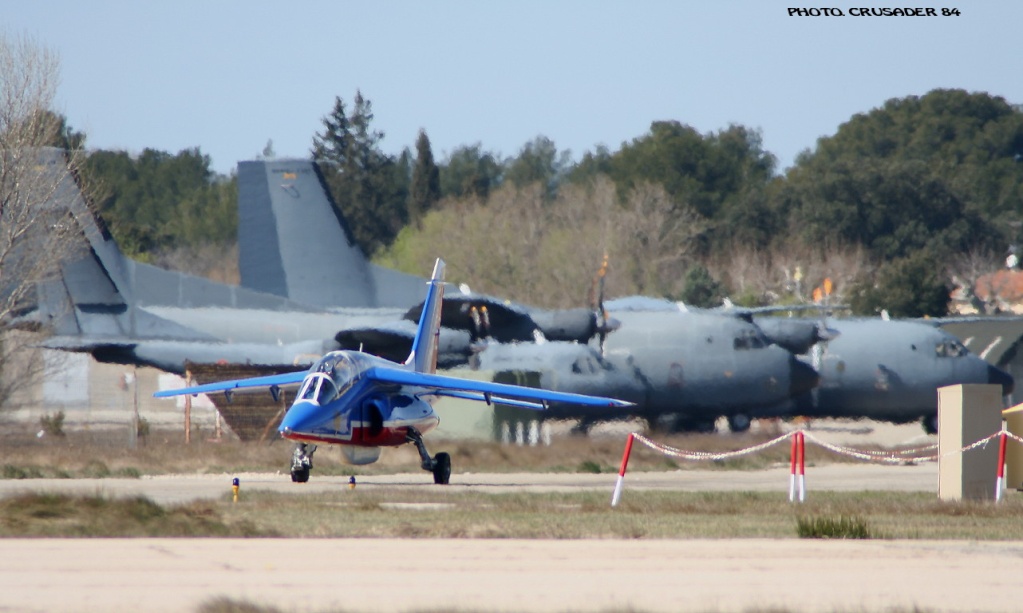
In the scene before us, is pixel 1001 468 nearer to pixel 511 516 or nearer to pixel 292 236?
pixel 511 516

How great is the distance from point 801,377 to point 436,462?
Answer: 14.4 meters

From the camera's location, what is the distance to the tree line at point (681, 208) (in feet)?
226

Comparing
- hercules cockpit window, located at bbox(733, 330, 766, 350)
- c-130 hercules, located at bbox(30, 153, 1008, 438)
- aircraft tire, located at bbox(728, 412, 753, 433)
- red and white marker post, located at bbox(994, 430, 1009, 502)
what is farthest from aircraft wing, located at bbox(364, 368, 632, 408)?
aircraft tire, located at bbox(728, 412, 753, 433)

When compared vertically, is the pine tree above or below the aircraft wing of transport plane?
above

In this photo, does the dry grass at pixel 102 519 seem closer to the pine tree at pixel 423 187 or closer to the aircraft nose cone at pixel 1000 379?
the aircraft nose cone at pixel 1000 379

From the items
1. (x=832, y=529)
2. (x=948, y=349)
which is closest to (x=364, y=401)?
(x=832, y=529)

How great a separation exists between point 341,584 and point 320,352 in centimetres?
2122

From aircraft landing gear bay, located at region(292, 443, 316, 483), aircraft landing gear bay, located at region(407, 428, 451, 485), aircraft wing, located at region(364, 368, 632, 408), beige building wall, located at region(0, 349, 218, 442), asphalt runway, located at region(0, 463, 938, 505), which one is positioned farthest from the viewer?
beige building wall, located at region(0, 349, 218, 442)

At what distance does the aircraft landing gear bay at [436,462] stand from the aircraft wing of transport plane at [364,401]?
16 millimetres

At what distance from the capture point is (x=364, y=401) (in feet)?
69.4

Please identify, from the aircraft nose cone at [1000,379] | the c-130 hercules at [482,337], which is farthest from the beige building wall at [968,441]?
the aircraft nose cone at [1000,379]

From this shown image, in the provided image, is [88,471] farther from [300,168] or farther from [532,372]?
[300,168]

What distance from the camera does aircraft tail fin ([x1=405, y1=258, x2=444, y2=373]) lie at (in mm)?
23406

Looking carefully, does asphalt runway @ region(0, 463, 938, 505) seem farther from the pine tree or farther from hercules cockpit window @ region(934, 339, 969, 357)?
the pine tree
